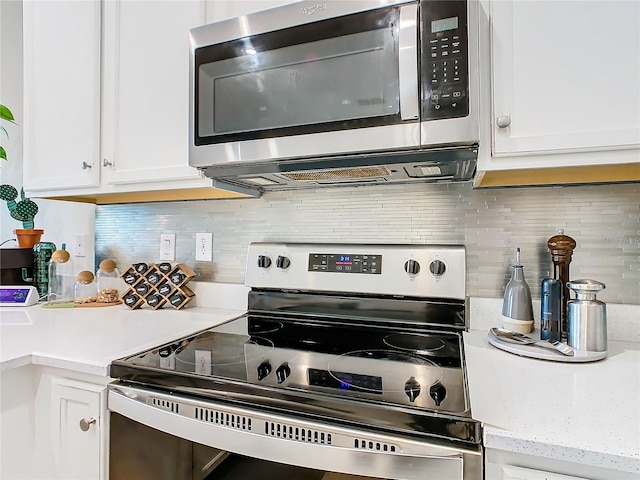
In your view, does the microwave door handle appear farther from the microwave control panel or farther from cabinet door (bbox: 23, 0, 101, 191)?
cabinet door (bbox: 23, 0, 101, 191)

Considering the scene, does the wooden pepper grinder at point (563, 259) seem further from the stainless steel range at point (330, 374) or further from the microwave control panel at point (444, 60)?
the microwave control panel at point (444, 60)

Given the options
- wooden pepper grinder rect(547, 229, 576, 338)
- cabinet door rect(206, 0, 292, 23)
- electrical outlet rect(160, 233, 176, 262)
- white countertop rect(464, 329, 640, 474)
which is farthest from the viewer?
electrical outlet rect(160, 233, 176, 262)

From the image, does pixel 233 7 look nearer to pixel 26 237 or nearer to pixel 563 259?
pixel 563 259

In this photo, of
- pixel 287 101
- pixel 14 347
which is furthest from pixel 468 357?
pixel 14 347

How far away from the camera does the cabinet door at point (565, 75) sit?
84 cm

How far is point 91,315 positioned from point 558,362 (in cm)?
148

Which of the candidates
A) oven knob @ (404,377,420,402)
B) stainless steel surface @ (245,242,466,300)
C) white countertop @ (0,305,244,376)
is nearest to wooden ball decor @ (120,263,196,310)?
white countertop @ (0,305,244,376)

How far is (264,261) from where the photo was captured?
4.53 feet

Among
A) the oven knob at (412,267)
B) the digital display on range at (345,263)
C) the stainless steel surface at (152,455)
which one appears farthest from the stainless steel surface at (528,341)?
the stainless steel surface at (152,455)

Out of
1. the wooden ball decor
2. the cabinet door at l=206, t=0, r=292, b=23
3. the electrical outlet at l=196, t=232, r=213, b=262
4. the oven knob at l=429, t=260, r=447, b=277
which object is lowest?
the wooden ball decor

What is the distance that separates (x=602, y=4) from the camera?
33.6 inches

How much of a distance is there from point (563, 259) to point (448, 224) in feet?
1.09

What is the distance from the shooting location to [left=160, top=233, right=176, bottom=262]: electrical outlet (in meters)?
1.63

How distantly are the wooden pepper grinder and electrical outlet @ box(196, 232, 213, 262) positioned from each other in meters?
1.20
